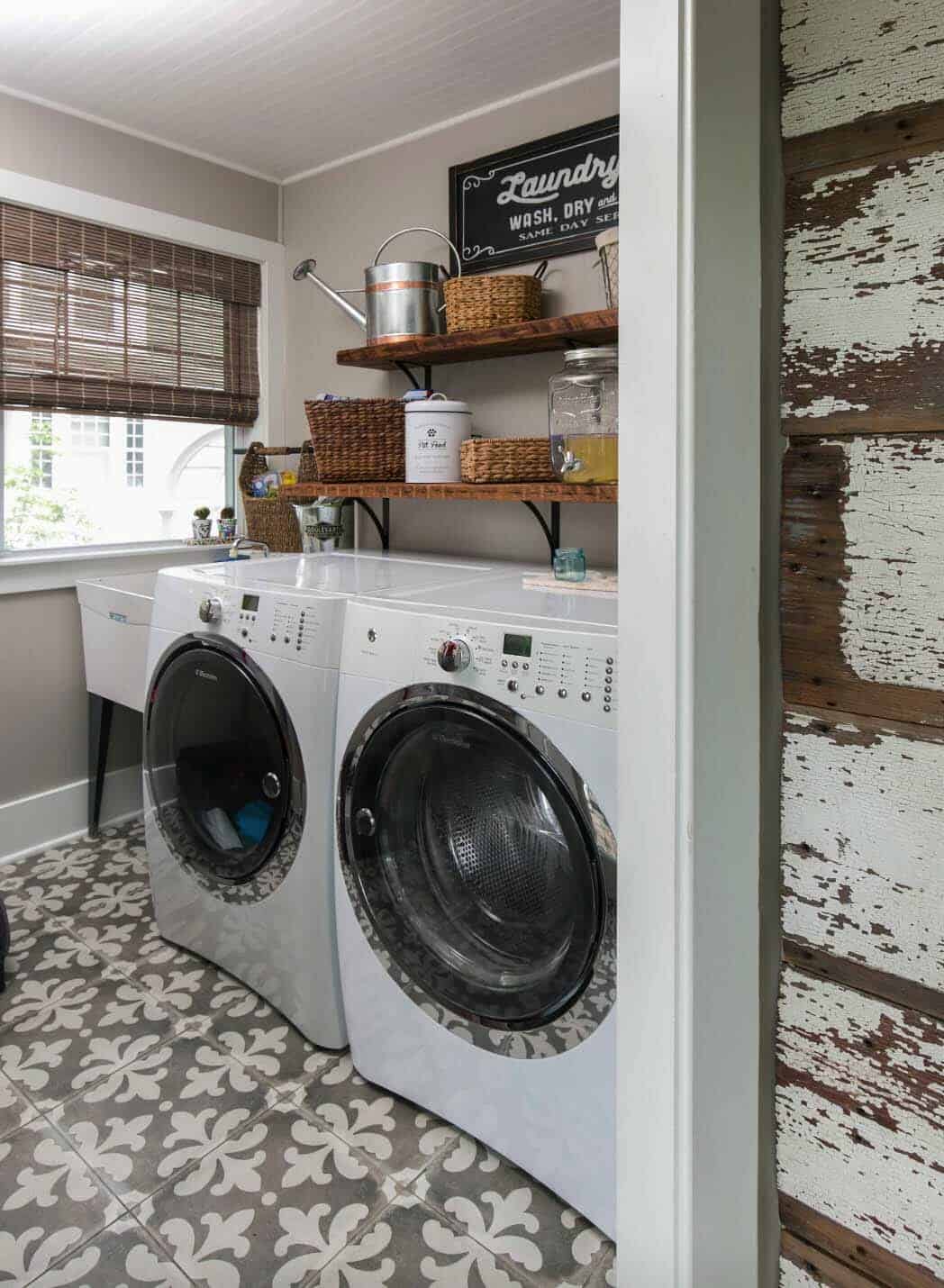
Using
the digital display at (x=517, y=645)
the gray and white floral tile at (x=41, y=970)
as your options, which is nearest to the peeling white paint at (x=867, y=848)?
the digital display at (x=517, y=645)

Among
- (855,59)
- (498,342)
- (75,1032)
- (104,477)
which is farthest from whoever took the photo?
(104,477)

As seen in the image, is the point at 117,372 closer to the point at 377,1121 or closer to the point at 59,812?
the point at 59,812

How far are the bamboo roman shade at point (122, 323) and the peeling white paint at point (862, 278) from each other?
256 centimetres

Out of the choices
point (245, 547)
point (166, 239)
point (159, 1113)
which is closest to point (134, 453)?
point (245, 547)

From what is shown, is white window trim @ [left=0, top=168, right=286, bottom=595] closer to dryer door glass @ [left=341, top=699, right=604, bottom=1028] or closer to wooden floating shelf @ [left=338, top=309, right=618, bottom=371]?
wooden floating shelf @ [left=338, top=309, right=618, bottom=371]

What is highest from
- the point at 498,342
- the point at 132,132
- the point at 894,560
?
the point at 132,132

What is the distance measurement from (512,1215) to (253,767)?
98 cm

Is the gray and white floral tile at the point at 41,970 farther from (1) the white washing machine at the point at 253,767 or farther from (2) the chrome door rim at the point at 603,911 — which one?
(2) the chrome door rim at the point at 603,911

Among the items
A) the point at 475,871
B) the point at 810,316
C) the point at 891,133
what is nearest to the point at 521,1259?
the point at 475,871

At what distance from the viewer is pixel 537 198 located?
247cm

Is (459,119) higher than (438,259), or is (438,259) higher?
(459,119)

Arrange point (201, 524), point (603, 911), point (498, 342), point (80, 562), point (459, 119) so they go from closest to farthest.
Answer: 1. point (603, 911)
2. point (498, 342)
3. point (459, 119)
4. point (80, 562)
5. point (201, 524)

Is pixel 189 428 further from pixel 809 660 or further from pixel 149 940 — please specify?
pixel 809 660

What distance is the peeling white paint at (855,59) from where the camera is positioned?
683mm
